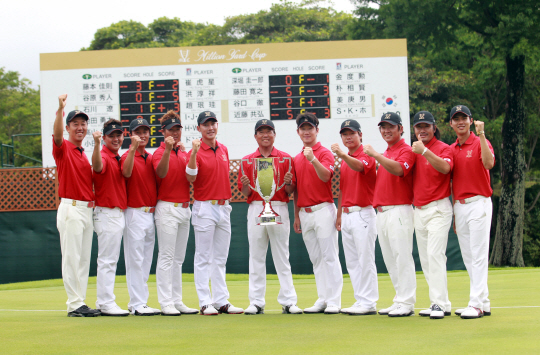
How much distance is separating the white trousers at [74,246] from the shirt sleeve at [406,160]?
357 centimetres

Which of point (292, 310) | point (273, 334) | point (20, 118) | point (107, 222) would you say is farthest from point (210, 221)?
point (20, 118)

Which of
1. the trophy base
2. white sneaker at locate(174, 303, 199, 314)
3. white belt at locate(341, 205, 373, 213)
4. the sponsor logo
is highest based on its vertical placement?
the sponsor logo

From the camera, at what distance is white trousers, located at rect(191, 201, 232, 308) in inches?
283

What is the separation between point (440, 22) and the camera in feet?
69.5

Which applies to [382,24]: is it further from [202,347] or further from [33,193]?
[202,347]

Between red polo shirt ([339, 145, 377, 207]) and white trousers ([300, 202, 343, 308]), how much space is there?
27 cm

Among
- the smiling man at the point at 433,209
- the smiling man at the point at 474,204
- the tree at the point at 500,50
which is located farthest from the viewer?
the tree at the point at 500,50

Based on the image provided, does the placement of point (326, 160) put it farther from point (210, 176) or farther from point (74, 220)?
point (74, 220)

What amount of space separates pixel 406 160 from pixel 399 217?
0.62 metres

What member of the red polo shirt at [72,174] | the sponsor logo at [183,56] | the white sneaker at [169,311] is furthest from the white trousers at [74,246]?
the sponsor logo at [183,56]

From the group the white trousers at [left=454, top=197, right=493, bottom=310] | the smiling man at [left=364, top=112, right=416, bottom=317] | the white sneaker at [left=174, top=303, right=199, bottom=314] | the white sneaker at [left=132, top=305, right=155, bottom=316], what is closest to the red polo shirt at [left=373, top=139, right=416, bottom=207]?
the smiling man at [left=364, top=112, right=416, bottom=317]

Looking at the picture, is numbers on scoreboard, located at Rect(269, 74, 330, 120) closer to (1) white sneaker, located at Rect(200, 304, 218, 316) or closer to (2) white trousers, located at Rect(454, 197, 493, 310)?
(1) white sneaker, located at Rect(200, 304, 218, 316)

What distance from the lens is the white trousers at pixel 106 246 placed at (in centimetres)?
697

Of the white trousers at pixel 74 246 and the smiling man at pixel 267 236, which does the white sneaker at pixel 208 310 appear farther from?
the white trousers at pixel 74 246
